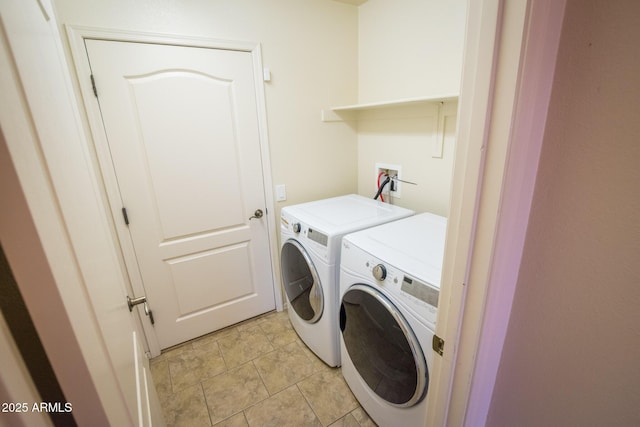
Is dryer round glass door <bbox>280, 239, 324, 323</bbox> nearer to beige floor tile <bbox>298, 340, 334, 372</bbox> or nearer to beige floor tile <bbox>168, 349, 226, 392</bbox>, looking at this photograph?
beige floor tile <bbox>298, 340, 334, 372</bbox>

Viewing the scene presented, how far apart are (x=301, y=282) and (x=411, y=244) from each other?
0.78 meters

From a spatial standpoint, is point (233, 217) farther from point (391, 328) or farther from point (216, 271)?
point (391, 328)

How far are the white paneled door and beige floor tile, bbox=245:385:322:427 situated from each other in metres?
0.75

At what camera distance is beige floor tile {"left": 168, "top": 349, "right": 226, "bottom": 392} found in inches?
67.2

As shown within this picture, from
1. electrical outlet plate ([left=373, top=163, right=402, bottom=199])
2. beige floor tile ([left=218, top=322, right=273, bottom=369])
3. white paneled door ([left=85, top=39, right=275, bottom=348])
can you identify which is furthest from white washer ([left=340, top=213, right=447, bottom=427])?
white paneled door ([left=85, top=39, right=275, bottom=348])

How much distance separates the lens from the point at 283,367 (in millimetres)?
1770

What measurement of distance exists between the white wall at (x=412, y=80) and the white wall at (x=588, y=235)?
0.94 metres

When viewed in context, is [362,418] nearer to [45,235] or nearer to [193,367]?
[193,367]

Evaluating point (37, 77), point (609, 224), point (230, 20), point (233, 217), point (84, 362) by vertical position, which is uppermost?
point (230, 20)

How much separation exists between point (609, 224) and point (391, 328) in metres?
0.79

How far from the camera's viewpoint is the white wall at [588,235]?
1.45ft

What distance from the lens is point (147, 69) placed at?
4.99 feet

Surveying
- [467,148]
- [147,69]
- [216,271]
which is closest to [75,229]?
A: [467,148]

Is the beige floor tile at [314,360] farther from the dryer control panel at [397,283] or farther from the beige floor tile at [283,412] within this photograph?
the dryer control panel at [397,283]
